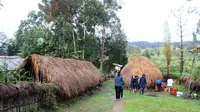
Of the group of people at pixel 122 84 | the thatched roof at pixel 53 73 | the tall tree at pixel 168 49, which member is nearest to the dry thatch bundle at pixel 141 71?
the group of people at pixel 122 84

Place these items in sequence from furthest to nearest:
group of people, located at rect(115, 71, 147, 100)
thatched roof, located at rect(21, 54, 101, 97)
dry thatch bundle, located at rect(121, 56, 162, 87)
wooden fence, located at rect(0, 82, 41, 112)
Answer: dry thatch bundle, located at rect(121, 56, 162, 87), group of people, located at rect(115, 71, 147, 100), thatched roof, located at rect(21, 54, 101, 97), wooden fence, located at rect(0, 82, 41, 112)

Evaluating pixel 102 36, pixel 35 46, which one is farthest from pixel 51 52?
pixel 102 36

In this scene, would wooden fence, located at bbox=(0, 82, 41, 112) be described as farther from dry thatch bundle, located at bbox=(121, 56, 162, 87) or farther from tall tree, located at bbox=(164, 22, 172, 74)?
tall tree, located at bbox=(164, 22, 172, 74)

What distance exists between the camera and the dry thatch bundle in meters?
26.5

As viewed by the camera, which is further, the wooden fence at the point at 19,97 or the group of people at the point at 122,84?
the group of people at the point at 122,84

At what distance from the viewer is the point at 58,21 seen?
30.8 metres

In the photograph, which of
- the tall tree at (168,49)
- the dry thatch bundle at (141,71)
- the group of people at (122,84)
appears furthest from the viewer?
the tall tree at (168,49)

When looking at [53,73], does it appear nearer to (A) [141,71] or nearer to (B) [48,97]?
(B) [48,97]

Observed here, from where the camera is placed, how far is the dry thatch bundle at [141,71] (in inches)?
1041

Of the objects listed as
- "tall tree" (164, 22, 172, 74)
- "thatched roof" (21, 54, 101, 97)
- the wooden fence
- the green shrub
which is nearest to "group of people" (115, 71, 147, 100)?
"thatched roof" (21, 54, 101, 97)

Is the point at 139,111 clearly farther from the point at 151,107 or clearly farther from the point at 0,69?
the point at 0,69

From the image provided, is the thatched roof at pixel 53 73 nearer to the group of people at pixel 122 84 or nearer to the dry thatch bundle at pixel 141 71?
the group of people at pixel 122 84

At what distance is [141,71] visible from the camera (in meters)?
26.7

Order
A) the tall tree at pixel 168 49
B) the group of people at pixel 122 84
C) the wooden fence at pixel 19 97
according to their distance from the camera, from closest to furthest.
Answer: the wooden fence at pixel 19 97, the group of people at pixel 122 84, the tall tree at pixel 168 49
